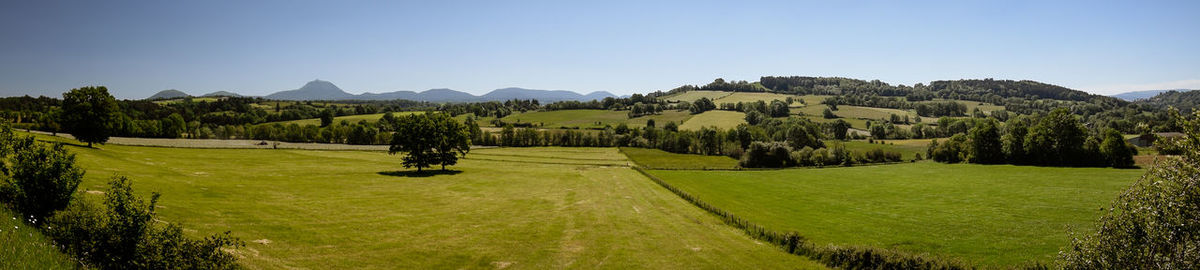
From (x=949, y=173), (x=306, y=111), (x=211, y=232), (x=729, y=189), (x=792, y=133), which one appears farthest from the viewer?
(x=306, y=111)

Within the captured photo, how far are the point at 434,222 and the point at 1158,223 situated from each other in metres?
35.9

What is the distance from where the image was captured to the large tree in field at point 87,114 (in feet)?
205

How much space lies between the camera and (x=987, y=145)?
88.4 meters

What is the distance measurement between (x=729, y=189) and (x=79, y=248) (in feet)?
194

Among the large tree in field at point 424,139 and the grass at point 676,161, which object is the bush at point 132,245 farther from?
the grass at point 676,161

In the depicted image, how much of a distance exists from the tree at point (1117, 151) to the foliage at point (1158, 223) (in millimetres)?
81250

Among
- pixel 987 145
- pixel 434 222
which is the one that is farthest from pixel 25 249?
pixel 987 145

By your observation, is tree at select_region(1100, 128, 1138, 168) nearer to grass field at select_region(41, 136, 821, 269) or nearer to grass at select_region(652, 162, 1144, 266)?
grass at select_region(652, 162, 1144, 266)

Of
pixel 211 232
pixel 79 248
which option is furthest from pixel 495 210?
pixel 79 248

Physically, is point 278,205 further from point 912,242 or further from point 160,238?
point 912,242

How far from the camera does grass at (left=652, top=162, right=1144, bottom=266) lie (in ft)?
111

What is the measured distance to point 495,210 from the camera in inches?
1672

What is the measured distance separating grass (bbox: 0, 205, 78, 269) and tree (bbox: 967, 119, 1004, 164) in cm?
11327

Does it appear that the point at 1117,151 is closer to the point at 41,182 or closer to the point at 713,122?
the point at 713,122
